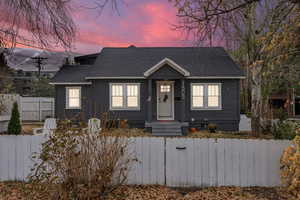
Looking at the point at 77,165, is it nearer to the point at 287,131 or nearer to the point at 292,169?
the point at 292,169

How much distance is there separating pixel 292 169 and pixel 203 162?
5.77 feet

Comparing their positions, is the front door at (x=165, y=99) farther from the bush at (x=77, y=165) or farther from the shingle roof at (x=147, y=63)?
the bush at (x=77, y=165)

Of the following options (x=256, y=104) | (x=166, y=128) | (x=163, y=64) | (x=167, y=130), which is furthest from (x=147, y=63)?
(x=256, y=104)


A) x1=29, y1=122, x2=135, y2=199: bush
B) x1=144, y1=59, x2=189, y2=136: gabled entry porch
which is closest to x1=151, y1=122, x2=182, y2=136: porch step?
x1=144, y1=59, x2=189, y2=136: gabled entry porch

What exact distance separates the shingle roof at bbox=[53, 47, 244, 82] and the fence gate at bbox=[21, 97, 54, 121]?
4313 mm

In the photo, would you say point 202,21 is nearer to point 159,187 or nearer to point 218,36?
point 218,36

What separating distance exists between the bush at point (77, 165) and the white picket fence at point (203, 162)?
78 centimetres

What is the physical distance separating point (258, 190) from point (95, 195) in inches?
144

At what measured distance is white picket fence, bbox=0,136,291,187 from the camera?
4.55 m

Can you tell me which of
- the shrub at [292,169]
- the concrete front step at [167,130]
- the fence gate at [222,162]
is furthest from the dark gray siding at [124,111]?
the shrub at [292,169]

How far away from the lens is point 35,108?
54.5 ft

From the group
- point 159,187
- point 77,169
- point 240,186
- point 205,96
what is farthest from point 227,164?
point 205,96

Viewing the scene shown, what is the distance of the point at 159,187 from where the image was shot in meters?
4.56

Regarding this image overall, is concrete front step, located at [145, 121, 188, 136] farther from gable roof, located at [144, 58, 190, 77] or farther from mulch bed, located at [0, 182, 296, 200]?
mulch bed, located at [0, 182, 296, 200]
